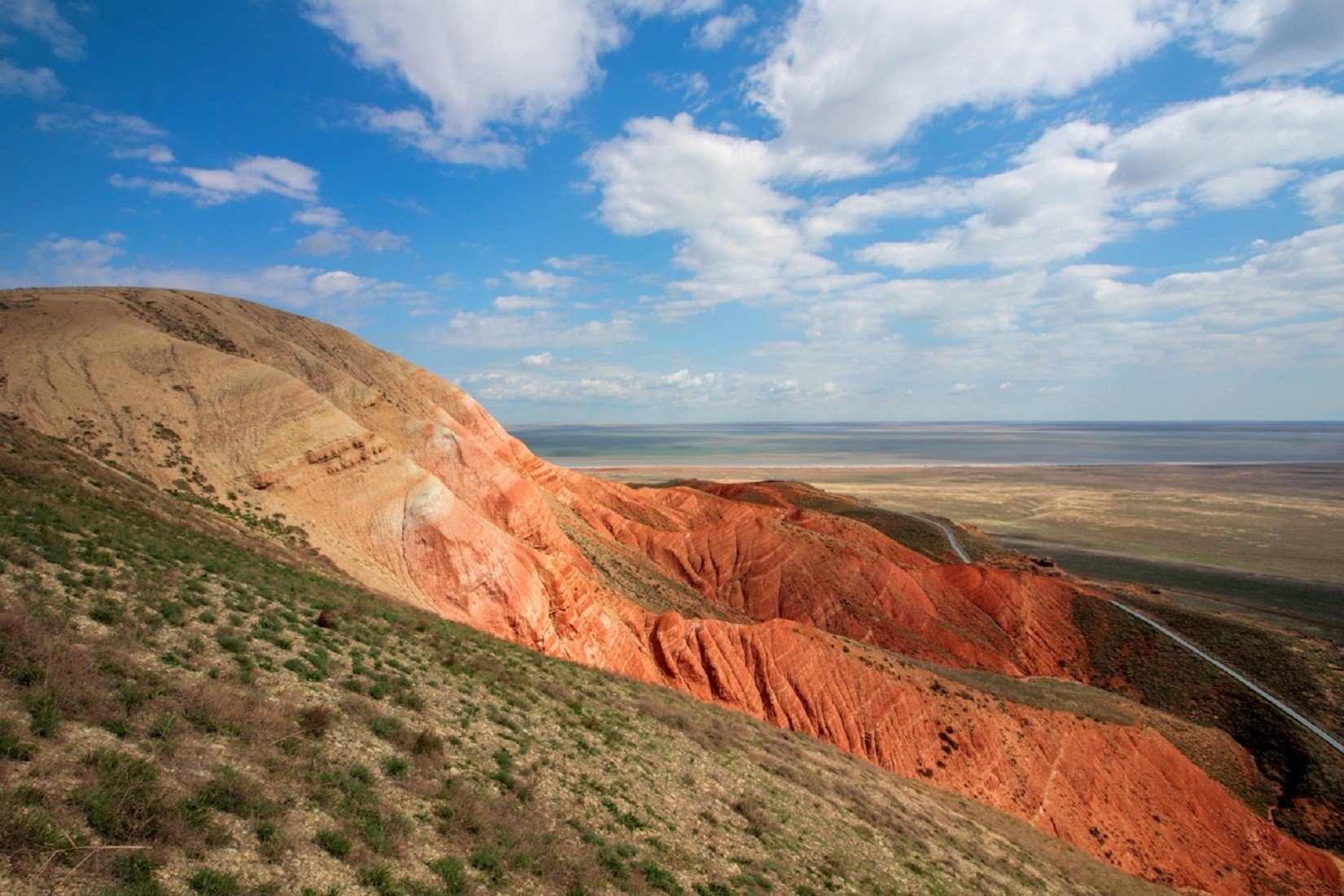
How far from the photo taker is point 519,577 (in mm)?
25938

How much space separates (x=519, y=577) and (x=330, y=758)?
57.6ft

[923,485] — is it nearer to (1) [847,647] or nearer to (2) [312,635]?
(1) [847,647]

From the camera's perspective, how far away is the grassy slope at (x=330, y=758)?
20.1 feet

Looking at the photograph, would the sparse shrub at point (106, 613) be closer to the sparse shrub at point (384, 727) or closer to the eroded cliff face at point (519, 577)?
the sparse shrub at point (384, 727)

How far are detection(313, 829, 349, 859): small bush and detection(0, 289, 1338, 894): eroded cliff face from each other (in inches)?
581

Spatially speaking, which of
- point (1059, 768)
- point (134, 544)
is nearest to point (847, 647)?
point (1059, 768)

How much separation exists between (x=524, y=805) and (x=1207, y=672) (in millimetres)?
42102

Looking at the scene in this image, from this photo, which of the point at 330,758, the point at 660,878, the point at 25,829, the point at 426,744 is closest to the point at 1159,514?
the point at 660,878

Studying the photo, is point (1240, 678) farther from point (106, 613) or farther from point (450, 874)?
point (106, 613)

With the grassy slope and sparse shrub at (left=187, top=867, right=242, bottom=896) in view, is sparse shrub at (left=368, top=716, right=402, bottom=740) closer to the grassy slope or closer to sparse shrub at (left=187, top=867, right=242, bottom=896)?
the grassy slope

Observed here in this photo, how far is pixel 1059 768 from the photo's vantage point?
2509 cm

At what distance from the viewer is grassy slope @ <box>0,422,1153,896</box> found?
20.1ft

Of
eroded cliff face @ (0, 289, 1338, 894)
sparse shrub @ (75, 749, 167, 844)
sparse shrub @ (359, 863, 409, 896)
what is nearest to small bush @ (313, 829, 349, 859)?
sparse shrub @ (359, 863, 409, 896)

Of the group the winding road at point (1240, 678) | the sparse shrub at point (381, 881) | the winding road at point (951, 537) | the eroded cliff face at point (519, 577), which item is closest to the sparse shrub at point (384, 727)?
the sparse shrub at point (381, 881)
